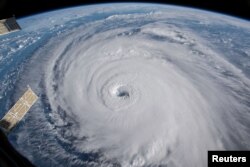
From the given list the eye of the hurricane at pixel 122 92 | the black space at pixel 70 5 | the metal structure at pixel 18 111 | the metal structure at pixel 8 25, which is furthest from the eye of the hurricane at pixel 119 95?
the black space at pixel 70 5

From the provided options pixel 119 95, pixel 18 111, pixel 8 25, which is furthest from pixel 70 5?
pixel 18 111

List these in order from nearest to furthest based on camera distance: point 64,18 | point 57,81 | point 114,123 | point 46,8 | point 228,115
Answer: point 114,123
point 228,115
point 57,81
point 46,8
point 64,18

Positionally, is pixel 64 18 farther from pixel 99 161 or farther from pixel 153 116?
pixel 99 161

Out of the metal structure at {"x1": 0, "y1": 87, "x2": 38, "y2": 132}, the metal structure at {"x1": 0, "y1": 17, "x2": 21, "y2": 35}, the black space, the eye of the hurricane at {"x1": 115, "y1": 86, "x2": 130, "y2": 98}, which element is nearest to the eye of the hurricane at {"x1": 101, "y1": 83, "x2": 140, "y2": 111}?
the eye of the hurricane at {"x1": 115, "y1": 86, "x2": 130, "y2": 98}

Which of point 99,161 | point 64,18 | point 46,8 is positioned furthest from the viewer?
point 64,18

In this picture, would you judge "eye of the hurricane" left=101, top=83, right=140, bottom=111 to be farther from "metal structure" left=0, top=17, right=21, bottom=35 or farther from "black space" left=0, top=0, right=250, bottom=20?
"black space" left=0, top=0, right=250, bottom=20

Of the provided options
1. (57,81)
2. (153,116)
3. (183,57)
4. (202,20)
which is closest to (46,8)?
(57,81)
